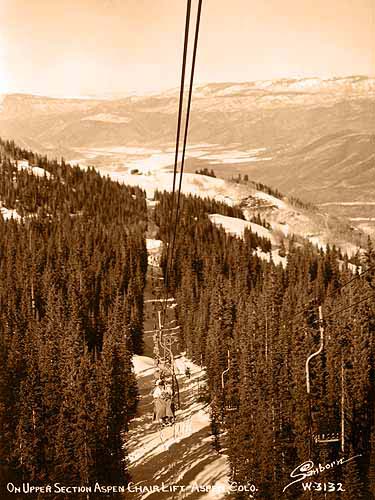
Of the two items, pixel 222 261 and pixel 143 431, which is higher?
pixel 222 261

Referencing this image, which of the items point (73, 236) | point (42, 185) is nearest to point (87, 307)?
point (73, 236)

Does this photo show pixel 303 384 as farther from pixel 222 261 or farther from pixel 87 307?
pixel 222 261

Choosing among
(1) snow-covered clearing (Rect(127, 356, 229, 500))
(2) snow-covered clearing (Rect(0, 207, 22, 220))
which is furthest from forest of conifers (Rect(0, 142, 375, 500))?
(2) snow-covered clearing (Rect(0, 207, 22, 220))

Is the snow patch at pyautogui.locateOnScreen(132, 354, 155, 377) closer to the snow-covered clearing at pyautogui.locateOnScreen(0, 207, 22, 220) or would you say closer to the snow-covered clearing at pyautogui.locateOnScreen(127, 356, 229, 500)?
the snow-covered clearing at pyautogui.locateOnScreen(127, 356, 229, 500)
